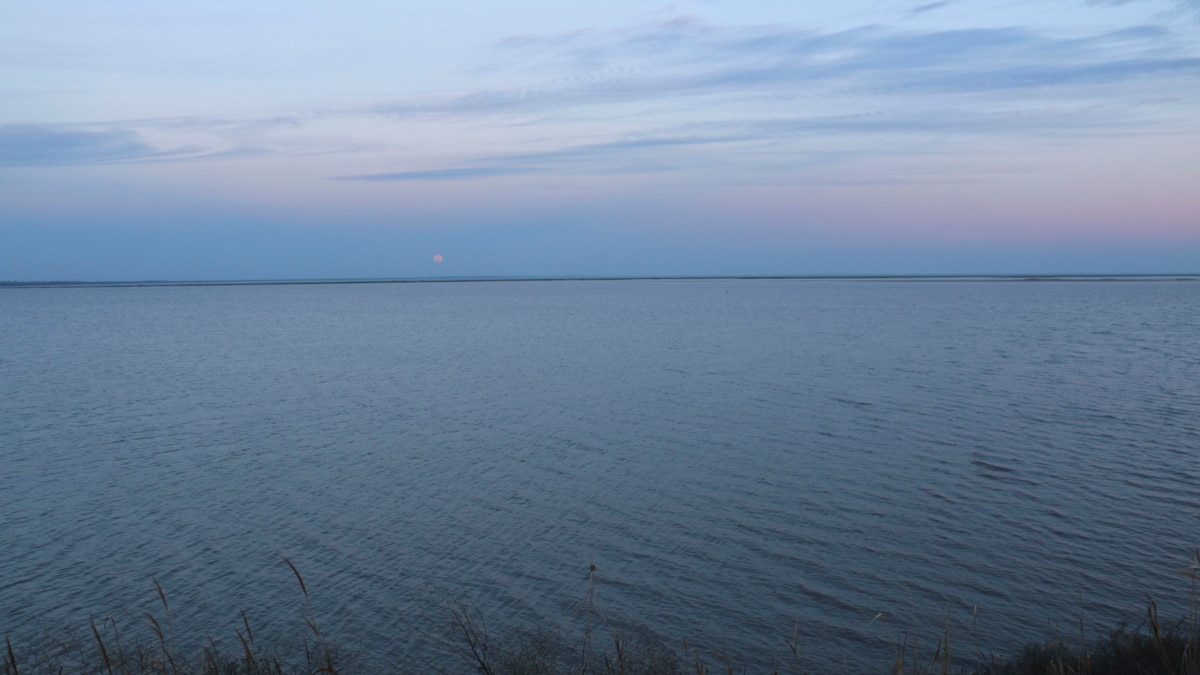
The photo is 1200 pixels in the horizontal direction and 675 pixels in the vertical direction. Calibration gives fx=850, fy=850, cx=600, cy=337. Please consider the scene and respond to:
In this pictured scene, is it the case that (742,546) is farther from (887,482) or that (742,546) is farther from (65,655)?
(65,655)

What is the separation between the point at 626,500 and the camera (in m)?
19.2

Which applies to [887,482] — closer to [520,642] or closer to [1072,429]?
[1072,429]

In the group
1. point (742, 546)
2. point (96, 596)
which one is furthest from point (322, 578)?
point (742, 546)

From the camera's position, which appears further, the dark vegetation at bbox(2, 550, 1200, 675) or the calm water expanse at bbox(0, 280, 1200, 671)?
the calm water expanse at bbox(0, 280, 1200, 671)

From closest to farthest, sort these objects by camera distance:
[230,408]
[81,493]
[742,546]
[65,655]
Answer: [65,655] → [742,546] → [81,493] → [230,408]

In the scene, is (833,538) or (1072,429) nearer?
(833,538)

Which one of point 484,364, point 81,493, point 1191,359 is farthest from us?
point 484,364

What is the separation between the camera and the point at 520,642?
1231cm

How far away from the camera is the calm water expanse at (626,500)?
13.6 m

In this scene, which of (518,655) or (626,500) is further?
(626,500)

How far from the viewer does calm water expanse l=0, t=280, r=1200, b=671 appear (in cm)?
1355

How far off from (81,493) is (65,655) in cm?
950

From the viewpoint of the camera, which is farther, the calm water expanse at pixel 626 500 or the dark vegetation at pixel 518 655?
the calm water expanse at pixel 626 500

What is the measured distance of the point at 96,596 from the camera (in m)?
14.1
